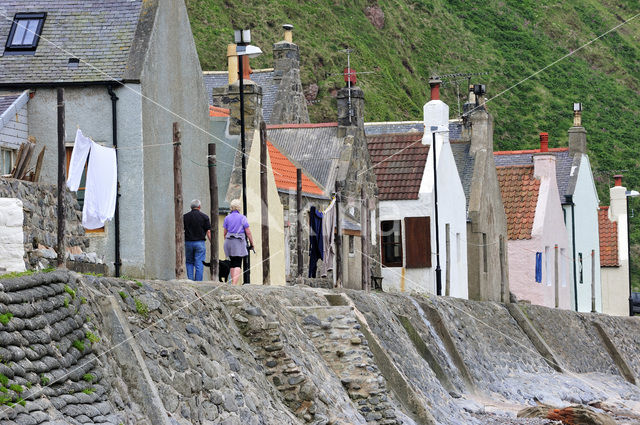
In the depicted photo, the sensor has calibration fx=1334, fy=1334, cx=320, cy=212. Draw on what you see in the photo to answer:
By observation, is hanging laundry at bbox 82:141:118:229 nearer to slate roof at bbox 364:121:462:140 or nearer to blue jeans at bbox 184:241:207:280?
blue jeans at bbox 184:241:207:280

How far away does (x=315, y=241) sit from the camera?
3381 centimetres

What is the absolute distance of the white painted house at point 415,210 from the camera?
42.7 m

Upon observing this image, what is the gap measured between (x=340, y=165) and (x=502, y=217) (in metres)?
12.2

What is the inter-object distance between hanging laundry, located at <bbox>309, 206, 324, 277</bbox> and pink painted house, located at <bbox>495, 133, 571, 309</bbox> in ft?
62.8

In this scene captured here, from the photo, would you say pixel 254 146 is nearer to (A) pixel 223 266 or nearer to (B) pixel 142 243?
(B) pixel 142 243

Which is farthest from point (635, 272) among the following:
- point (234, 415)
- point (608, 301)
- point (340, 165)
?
point (234, 415)

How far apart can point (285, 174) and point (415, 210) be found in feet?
22.8

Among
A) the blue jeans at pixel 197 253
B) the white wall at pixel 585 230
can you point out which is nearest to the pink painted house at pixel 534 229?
Result: the white wall at pixel 585 230

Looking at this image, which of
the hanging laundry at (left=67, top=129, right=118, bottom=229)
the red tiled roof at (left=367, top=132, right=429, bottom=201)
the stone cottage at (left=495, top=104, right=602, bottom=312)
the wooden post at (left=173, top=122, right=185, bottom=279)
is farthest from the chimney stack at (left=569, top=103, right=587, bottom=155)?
the hanging laundry at (left=67, top=129, right=118, bottom=229)

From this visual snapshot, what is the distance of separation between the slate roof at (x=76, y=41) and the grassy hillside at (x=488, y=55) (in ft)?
124

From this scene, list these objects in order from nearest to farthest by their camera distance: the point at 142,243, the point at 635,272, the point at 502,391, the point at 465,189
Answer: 1. the point at 142,243
2. the point at 502,391
3. the point at 465,189
4. the point at 635,272

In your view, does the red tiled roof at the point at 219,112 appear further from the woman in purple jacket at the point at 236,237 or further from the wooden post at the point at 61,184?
the wooden post at the point at 61,184

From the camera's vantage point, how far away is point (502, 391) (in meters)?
33.1

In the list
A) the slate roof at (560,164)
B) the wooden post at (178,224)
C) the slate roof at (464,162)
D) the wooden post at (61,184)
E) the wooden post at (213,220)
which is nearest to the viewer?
the wooden post at (61,184)
